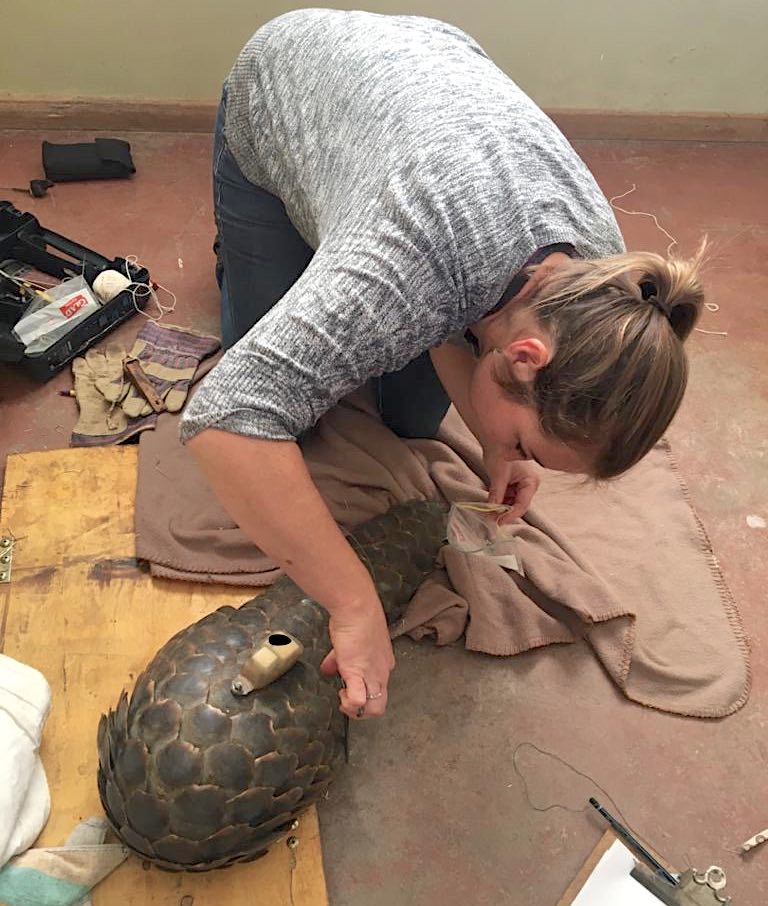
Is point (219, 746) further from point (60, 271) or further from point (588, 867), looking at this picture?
point (60, 271)

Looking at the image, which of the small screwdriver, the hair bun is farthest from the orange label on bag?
the hair bun

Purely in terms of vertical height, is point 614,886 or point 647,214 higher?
point 647,214

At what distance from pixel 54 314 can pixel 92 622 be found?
84 centimetres

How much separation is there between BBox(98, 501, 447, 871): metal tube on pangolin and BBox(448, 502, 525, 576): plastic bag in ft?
1.36

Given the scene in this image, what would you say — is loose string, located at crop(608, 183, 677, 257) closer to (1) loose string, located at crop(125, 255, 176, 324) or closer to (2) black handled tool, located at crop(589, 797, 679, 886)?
(1) loose string, located at crop(125, 255, 176, 324)

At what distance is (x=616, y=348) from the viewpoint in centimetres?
89

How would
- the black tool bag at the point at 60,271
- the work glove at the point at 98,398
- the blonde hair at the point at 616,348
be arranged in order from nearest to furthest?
the blonde hair at the point at 616,348 < the work glove at the point at 98,398 < the black tool bag at the point at 60,271

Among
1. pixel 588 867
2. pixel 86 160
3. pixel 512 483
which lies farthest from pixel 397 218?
pixel 86 160

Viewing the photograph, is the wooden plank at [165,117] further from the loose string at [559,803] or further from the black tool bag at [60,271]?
the loose string at [559,803]

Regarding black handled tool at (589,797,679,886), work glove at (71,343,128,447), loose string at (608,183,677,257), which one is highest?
loose string at (608,183,677,257)

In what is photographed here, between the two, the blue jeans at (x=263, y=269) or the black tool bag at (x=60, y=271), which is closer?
the blue jeans at (x=263, y=269)

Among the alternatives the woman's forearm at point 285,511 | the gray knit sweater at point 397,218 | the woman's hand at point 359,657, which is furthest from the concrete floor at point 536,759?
the gray knit sweater at point 397,218

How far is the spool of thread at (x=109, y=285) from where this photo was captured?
196 centimetres

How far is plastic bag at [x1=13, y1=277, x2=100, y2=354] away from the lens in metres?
1.88
